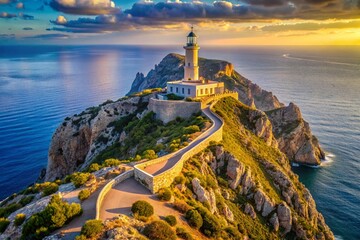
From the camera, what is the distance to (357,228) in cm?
5538

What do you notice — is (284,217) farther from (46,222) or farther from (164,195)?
(46,222)

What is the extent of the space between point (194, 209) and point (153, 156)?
11653 mm

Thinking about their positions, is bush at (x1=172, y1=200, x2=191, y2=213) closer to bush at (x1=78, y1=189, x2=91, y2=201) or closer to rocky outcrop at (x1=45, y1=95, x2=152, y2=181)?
bush at (x1=78, y1=189, x2=91, y2=201)

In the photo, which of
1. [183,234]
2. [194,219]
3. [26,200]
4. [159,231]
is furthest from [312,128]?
[26,200]

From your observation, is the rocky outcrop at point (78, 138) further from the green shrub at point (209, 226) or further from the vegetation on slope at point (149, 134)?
the green shrub at point (209, 226)

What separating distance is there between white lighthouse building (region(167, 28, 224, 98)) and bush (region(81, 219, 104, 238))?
4585 centimetres

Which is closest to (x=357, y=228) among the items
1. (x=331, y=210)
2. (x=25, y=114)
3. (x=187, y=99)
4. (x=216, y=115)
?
(x=331, y=210)

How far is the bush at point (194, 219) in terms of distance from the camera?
2571 cm

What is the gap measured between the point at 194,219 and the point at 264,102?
123 m

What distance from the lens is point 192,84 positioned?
64875 mm

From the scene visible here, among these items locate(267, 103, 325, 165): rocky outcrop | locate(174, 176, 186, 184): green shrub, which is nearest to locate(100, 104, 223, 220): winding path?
locate(174, 176, 186, 184): green shrub

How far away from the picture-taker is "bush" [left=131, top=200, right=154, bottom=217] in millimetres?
23641

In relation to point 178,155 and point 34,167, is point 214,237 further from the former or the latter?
point 34,167

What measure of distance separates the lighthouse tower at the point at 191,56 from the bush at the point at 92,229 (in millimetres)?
53881
